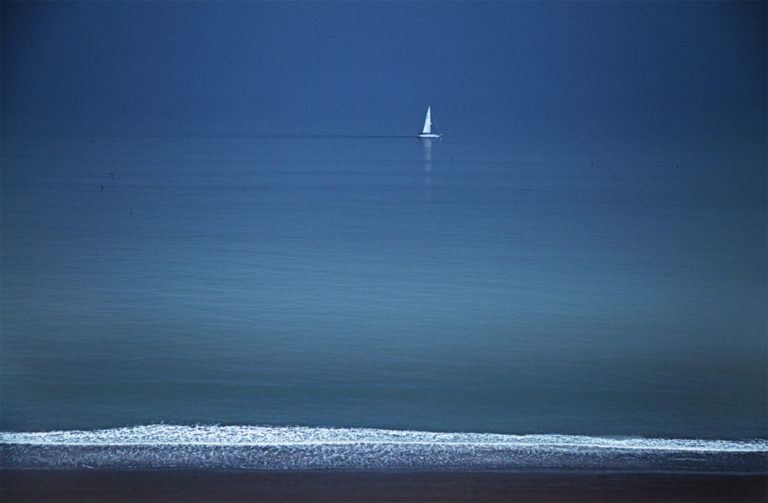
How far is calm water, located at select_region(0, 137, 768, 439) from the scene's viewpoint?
6.58m

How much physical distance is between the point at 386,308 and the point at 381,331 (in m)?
0.90

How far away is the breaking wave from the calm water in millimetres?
485

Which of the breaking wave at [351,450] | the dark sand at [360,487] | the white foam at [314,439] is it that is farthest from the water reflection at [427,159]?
the dark sand at [360,487]

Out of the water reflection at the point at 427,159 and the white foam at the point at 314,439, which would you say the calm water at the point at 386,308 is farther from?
the water reflection at the point at 427,159

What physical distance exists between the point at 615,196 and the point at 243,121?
35.2 m

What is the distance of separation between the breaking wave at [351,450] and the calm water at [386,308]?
49 cm

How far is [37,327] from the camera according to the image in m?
8.48

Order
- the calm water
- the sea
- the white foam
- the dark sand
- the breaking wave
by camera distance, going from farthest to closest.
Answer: the calm water
the sea
the white foam
the breaking wave
the dark sand

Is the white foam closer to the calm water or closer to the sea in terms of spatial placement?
the sea

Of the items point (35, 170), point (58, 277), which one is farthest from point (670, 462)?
point (35, 170)

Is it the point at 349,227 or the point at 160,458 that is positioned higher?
the point at 349,227

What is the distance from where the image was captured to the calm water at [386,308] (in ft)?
21.6

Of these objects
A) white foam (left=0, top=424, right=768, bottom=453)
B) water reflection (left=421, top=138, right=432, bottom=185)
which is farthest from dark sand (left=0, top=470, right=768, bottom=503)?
water reflection (left=421, top=138, right=432, bottom=185)

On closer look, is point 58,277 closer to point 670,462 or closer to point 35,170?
point 670,462
